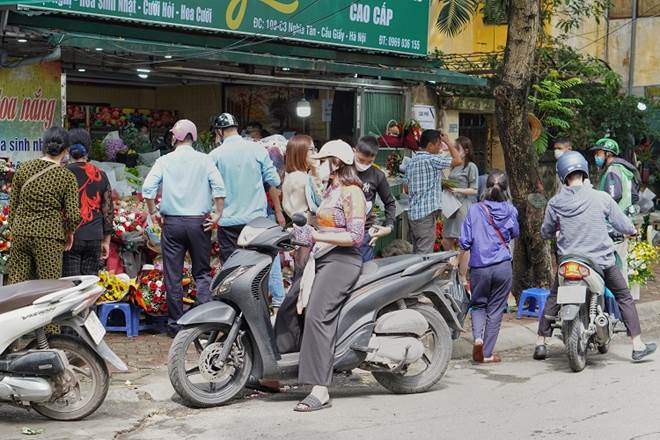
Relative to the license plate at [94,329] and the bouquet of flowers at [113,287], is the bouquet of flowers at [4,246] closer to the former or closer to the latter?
the bouquet of flowers at [113,287]

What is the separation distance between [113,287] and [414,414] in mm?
3388

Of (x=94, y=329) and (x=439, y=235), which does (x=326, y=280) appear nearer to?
(x=94, y=329)

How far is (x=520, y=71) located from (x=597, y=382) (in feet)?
13.1

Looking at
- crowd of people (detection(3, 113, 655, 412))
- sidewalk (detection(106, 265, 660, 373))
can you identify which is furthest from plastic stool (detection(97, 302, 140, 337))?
crowd of people (detection(3, 113, 655, 412))

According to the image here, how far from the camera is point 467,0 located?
16.2 metres

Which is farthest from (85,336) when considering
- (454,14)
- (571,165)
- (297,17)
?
(454,14)

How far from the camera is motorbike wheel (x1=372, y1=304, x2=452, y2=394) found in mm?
7609

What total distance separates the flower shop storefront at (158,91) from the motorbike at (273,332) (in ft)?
7.60

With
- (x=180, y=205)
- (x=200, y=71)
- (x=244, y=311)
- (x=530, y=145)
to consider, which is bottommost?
(x=244, y=311)

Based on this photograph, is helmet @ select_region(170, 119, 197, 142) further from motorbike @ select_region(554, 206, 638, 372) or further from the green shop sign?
motorbike @ select_region(554, 206, 638, 372)

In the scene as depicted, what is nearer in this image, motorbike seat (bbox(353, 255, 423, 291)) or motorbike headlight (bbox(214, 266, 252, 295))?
motorbike headlight (bbox(214, 266, 252, 295))

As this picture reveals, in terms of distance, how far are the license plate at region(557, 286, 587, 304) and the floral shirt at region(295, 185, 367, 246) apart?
6.70 feet

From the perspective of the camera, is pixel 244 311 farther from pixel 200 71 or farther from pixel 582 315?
pixel 200 71

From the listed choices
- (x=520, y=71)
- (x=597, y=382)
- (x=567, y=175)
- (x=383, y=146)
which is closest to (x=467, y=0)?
(x=383, y=146)
